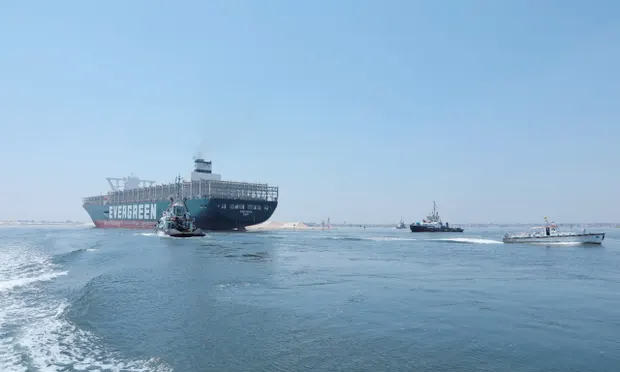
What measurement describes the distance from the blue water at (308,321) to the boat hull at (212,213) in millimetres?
71059

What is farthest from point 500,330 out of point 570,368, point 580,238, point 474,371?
point 580,238

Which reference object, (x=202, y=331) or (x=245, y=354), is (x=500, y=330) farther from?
(x=202, y=331)

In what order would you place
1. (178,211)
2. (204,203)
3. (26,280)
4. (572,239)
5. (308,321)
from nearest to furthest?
(308,321)
(26,280)
(572,239)
(178,211)
(204,203)

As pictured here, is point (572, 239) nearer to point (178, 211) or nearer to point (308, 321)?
point (308, 321)

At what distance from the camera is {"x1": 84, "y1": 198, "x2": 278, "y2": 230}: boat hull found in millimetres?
100562

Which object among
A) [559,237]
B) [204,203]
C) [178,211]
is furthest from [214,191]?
[559,237]

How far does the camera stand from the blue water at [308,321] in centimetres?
1146

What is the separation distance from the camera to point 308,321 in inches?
615

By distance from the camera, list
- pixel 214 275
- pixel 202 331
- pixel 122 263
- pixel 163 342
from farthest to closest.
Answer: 1. pixel 122 263
2. pixel 214 275
3. pixel 202 331
4. pixel 163 342

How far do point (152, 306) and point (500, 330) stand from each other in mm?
14763

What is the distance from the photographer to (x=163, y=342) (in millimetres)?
13023

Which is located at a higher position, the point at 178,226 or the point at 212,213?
the point at 212,213

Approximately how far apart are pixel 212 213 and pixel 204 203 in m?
3.27

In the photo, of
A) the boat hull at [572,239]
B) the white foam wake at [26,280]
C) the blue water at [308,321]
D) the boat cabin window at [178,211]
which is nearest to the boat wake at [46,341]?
the blue water at [308,321]
